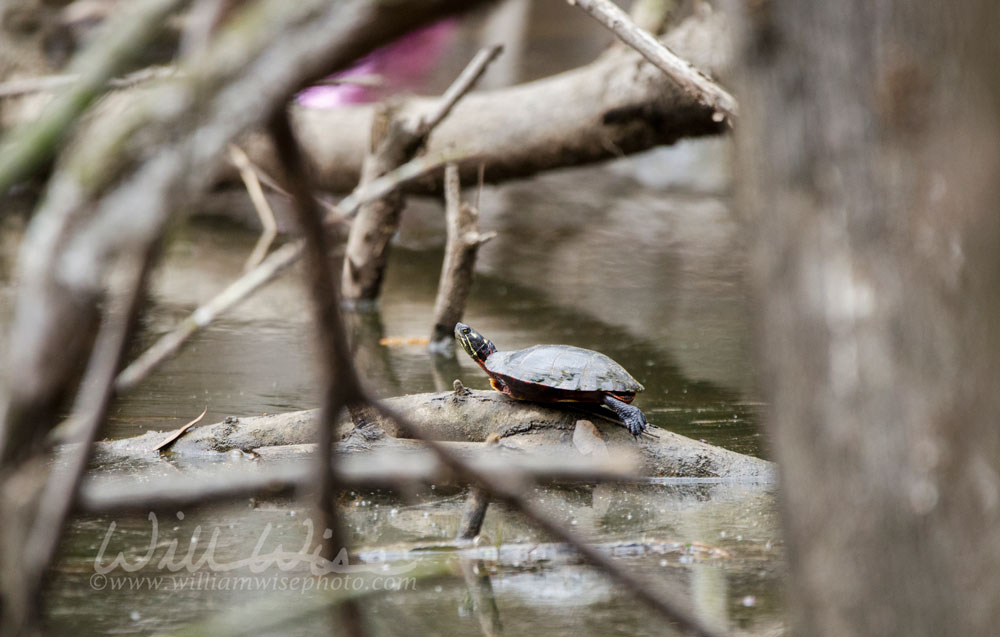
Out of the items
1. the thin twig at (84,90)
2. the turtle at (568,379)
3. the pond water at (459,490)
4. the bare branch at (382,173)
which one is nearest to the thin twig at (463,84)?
the bare branch at (382,173)

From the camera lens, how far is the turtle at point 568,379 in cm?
326

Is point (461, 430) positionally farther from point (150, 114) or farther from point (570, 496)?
point (150, 114)

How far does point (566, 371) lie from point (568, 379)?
0.03 meters

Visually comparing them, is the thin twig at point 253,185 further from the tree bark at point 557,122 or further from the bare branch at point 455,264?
the tree bark at point 557,122

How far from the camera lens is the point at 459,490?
121 inches

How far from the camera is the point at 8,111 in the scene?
8.01 meters

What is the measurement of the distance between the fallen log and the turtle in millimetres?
54

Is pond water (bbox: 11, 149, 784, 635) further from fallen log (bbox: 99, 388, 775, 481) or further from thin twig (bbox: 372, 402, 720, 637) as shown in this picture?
thin twig (bbox: 372, 402, 720, 637)

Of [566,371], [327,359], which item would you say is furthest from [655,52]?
[327,359]

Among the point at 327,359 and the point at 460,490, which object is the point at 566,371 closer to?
the point at 460,490

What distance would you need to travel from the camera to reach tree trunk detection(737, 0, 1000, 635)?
2.66 feet

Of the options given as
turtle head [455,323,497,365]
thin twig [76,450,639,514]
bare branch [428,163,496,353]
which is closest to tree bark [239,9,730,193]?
bare branch [428,163,496,353]

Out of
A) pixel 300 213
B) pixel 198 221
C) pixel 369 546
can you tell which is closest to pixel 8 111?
pixel 198 221

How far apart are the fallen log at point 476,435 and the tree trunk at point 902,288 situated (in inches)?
94.1
